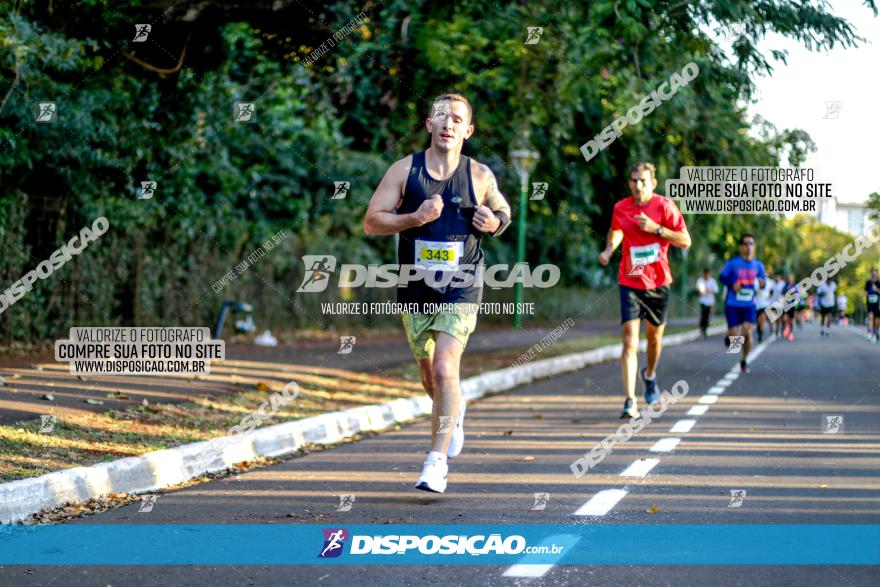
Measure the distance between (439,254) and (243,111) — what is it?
40.7ft

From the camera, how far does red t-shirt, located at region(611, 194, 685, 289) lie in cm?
1184

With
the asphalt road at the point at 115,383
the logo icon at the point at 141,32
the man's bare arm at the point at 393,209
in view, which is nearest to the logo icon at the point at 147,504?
the man's bare arm at the point at 393,209

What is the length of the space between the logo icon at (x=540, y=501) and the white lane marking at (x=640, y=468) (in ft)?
3.46

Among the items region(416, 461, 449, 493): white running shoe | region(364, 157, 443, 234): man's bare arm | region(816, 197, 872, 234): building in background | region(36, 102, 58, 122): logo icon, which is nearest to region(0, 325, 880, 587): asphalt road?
region(416, 461, 449, 493): white running shoe

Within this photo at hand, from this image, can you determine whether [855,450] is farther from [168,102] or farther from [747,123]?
[747,123]

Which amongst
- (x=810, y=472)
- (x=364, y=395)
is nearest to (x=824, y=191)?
(x=364, y=395)

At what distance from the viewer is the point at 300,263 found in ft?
84.9

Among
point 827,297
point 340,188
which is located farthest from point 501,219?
point 827,297

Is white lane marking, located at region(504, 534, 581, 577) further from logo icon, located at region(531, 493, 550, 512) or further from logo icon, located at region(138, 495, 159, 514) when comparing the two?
logo icon, located at region(138, 495, 159, 514)

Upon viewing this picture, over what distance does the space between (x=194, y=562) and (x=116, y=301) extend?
45.6 ft

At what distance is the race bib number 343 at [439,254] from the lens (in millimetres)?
7332

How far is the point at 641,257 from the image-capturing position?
1195 centimetres

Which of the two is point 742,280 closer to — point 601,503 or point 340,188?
point 340,188

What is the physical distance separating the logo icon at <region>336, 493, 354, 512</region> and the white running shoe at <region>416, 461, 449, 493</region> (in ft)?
Answer: 1.29
